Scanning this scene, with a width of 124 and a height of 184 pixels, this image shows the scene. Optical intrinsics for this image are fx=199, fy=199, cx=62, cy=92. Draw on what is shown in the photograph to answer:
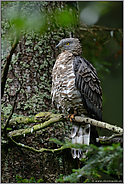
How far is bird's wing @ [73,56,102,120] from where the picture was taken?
6.32ft

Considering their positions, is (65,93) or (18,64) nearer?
(65,93)

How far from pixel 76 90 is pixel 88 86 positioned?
140 mm

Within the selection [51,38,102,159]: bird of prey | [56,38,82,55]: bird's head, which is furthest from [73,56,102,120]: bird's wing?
[56,38,82,55]: bird's head

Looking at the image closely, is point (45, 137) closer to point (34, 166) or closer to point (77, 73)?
point (34, 166)

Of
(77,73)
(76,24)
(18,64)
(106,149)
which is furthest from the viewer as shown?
(76,24)

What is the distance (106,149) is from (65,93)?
98 cm

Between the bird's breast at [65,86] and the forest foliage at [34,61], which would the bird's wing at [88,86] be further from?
the forest foliage at [34,61]

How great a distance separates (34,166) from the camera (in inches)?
81.4

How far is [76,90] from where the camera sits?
1.93 m

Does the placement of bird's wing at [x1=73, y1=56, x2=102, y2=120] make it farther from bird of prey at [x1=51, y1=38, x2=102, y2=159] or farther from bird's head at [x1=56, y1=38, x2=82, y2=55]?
bird's head at [x1=56, y1=38, x2=82, y2=55]

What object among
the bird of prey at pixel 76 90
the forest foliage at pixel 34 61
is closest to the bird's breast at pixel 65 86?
the bird of prey at pixel 76 90

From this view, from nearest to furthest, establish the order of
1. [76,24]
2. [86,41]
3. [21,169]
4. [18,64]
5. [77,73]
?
[77,73] < [21,169] < [18,64] < [76,24] < [86,41]

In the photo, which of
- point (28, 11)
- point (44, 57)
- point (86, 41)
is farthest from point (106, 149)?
point (86, 41)

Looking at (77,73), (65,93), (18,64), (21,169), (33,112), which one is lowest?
(21,169)
